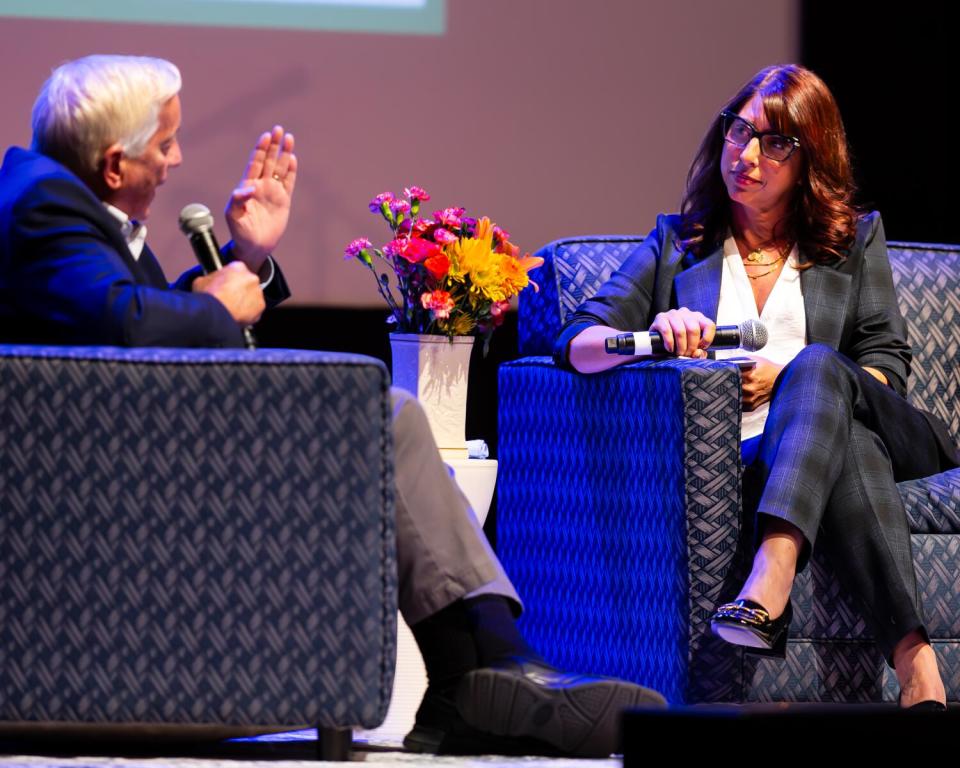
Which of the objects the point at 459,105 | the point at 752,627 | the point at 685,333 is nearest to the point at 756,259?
the point at 685,333

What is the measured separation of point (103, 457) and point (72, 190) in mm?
368

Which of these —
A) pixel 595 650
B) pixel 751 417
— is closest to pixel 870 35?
pixel 751 417

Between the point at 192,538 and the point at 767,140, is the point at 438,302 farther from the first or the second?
the point at 192,538

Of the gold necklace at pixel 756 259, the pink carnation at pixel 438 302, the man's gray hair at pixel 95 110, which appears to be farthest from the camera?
the gold necklace at pixel 756 259

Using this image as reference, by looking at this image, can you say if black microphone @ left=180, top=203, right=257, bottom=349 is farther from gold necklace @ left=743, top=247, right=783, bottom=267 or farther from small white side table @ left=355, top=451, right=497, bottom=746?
gold necklace @ left=743, top=247, right=783, bottom=267

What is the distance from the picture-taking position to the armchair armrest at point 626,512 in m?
2.36

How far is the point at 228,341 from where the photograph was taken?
184cm

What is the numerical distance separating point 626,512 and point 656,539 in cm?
11

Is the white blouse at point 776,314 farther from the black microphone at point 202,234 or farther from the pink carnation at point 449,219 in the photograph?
the black microphone at point 202,234

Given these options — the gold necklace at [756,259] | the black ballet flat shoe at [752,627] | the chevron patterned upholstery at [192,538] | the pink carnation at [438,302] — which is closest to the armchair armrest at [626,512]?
the black ballet flat shoe at [752,627]

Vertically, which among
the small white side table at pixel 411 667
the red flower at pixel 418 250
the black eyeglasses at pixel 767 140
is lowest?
the small white side table at pixel 411 667

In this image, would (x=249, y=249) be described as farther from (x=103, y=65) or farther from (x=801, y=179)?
(x=801, y=179)

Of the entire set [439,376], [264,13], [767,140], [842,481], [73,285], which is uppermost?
[264,13]

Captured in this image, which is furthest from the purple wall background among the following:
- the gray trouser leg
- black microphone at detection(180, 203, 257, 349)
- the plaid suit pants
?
the gray trouser leg
